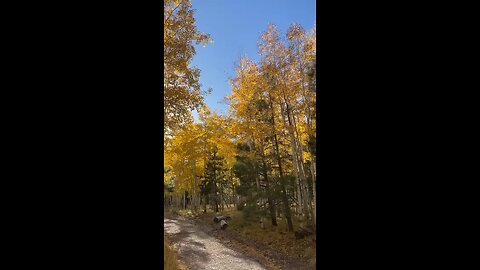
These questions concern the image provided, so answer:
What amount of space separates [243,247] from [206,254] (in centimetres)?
107

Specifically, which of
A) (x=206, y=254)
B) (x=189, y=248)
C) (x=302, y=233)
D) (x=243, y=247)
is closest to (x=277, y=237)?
(x=302, y=233)

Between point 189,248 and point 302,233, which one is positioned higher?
point 302,233

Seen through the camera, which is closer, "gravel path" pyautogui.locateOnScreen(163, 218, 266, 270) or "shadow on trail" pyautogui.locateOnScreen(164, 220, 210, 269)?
"gravel path" pyautogui.locateOnScreen(163, 218, 266, 270)

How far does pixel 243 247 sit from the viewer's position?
7.16 metres

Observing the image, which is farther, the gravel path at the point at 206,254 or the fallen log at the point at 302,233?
the fallen log at the point at 302,233

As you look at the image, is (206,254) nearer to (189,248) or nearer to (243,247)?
(189,248)

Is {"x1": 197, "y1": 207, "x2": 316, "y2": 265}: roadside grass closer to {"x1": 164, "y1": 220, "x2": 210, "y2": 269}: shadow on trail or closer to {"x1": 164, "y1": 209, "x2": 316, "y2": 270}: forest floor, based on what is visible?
{"x1": 164, "y1": 209, "x2": 316, "y2": 270}: forest floor

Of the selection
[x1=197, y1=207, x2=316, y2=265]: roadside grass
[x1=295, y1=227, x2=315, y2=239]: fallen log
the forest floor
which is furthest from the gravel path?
[x1=295, y1=227, x2=315, y2=239]: fallen log

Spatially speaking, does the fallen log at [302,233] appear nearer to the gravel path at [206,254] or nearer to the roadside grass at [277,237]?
the roadside grass at [277,237]

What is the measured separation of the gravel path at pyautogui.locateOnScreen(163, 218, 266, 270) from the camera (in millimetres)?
5555

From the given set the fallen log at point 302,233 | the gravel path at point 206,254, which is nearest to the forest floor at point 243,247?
the gravel path at point 206,254

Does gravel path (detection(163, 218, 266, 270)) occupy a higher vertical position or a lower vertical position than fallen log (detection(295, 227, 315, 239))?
lower

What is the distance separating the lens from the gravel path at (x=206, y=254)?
555 centimetres
